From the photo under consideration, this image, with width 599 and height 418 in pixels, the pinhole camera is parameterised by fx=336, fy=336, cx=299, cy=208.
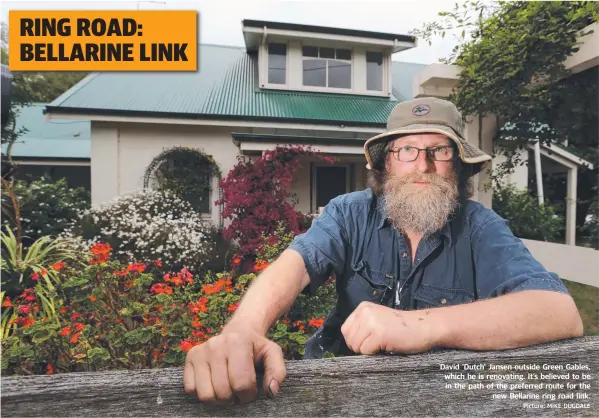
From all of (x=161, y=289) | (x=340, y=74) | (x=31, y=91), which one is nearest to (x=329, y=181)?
(x=340, y=74)

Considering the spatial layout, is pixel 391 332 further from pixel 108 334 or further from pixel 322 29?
pixel 322 29

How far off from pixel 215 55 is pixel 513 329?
9.02m

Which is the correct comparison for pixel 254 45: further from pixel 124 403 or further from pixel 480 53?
pixel 124 403

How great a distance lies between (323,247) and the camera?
1.20 meters

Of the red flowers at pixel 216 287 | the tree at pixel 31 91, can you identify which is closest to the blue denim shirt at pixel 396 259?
the red flowers at pixel 216 287

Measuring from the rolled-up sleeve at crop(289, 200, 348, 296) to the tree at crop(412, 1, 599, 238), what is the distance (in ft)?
8.03

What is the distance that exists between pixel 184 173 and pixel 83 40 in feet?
16.6

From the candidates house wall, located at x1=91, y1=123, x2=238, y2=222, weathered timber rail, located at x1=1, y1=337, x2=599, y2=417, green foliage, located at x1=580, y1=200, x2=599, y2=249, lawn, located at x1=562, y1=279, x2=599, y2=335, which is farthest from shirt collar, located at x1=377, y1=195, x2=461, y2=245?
house wall, located at x1=91, y1=123, x2=238, y2=222

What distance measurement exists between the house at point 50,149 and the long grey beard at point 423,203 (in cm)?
906

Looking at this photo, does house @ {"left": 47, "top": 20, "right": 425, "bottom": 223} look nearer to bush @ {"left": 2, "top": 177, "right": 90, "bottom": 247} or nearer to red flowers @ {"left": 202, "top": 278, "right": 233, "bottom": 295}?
bush @ {"left": 2, "top": 177, "right": 90, "bottom": 247}

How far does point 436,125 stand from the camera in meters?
1.32

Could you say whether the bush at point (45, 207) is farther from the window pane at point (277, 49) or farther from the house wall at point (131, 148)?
the window pane at point (277, 49)

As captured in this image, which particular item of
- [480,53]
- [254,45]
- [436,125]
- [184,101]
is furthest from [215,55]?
[436,125]

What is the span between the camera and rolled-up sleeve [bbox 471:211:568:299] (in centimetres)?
92
